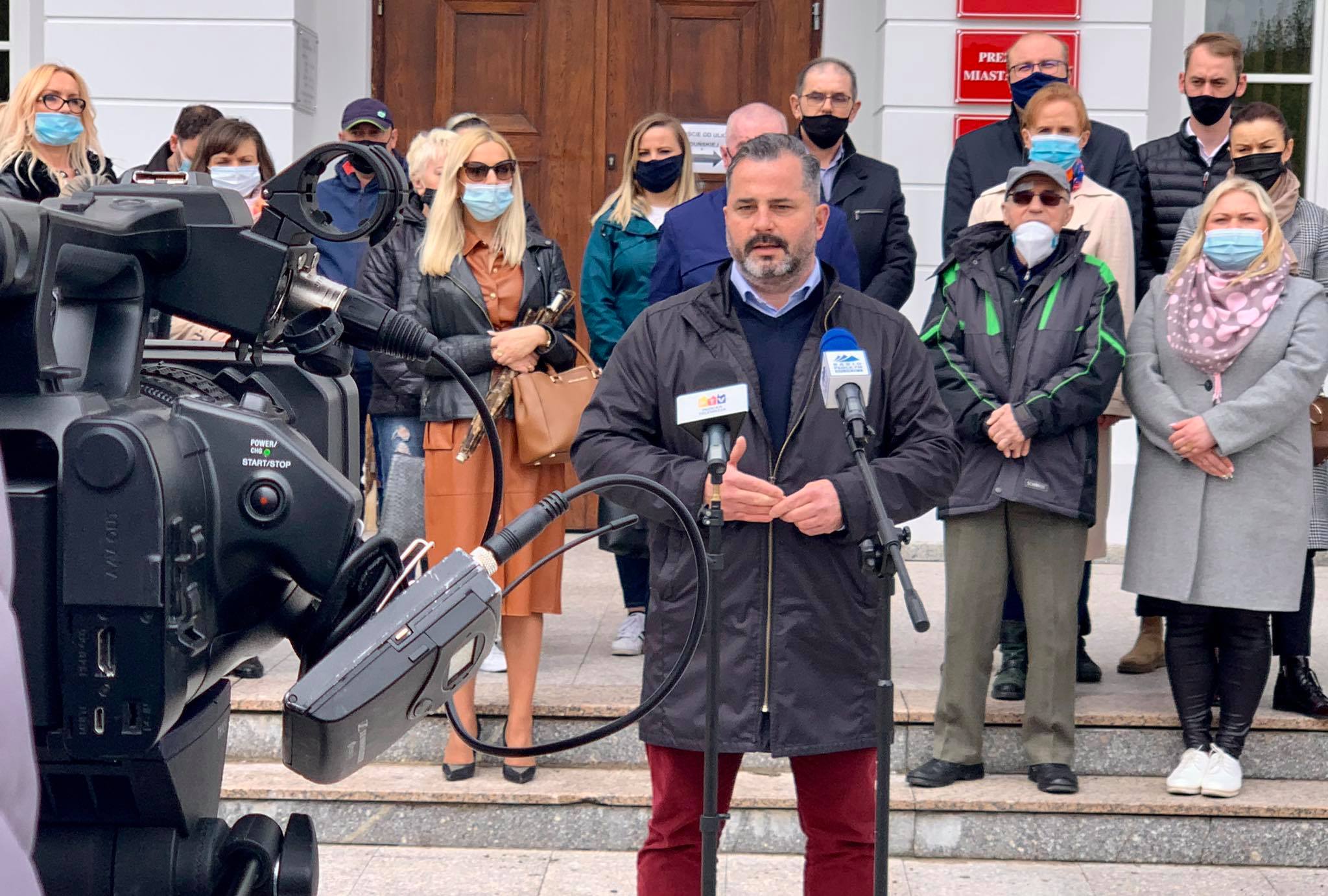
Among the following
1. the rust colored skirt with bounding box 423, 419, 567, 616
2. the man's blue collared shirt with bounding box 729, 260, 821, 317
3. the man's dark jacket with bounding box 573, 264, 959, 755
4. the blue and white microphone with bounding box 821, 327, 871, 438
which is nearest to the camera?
the blue and white microphone with bounding box 821, 327, 871, 438

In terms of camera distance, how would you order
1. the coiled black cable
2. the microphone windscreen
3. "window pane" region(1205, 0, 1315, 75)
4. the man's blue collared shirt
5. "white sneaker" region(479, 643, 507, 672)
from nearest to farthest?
1. the coiled black cable
2. the microphone windscreen
3. the man's blue collared shirt
4. "white sneaker" region(479, 643, 507, 672)
5. "window pane" region(1205, 0, 1315, 75)

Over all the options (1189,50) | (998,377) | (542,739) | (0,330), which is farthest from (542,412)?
(0,330)

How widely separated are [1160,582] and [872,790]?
1.76 m

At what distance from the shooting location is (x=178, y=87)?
24.7 ft

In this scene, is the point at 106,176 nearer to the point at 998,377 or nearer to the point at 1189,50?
the point at 998,377

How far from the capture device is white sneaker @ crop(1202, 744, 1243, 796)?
486 centimetres

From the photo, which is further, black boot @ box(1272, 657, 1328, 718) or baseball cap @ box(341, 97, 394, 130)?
baseball cap @ box(341, 97, 394, 130)

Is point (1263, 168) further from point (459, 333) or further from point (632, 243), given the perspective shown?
point (459, 333)

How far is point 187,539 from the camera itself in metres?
1.68

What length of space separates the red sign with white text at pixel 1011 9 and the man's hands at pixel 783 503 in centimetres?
478

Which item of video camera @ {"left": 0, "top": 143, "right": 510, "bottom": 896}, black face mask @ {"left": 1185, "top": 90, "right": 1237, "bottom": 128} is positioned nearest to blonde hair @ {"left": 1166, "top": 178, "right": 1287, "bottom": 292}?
black face mask @ {"left": 1185, "top": 90, "right": 1237, "bottom": 128}

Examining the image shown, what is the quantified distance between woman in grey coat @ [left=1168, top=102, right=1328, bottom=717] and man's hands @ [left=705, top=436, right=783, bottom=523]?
2.52 m

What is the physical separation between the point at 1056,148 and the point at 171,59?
13.9 ft

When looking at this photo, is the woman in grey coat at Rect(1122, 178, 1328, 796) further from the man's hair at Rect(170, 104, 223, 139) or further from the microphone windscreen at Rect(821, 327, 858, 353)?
the man's hair at Rect(170, 104, 223, 139)
